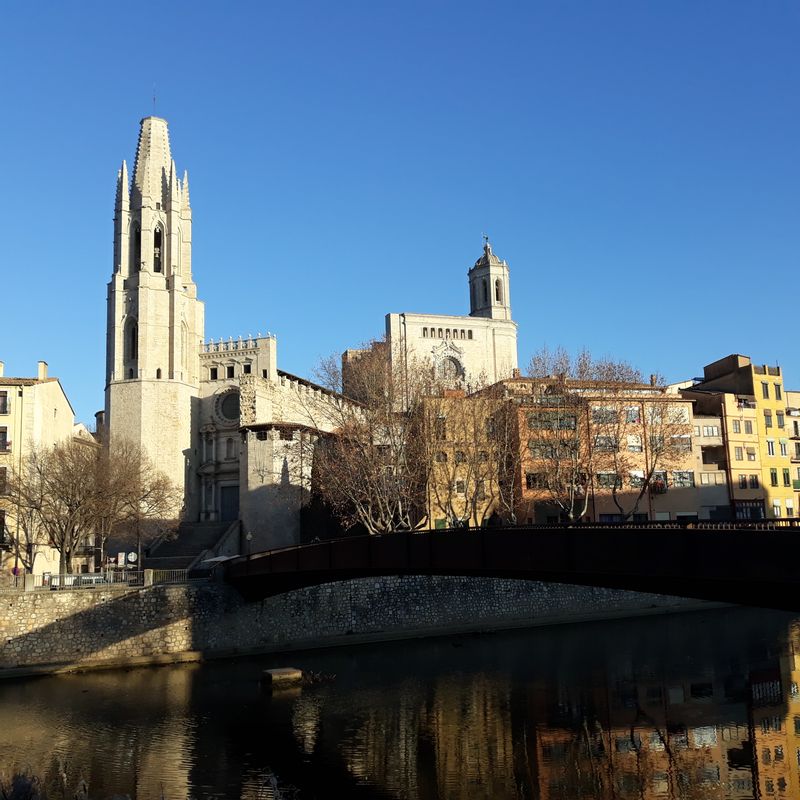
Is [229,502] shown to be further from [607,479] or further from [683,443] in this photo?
[683,443]

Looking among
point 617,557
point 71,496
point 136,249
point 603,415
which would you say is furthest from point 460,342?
point 617,557

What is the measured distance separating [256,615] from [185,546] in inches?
684

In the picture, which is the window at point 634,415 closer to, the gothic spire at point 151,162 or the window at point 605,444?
the window at point 605,444

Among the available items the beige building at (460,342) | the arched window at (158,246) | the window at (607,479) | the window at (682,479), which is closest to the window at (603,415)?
the window at (607,479)

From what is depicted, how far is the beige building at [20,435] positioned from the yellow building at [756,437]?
46695 millimetres

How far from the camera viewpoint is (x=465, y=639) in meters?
48.8

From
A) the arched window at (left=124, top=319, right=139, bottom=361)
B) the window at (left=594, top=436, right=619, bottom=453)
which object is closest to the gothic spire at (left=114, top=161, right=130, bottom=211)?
the arched window at (left=124, top=319, right=139, bottom=361)

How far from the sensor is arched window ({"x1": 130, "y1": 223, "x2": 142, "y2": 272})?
7575 centimetres

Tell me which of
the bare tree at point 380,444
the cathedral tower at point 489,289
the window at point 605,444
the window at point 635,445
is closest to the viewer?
the bare tree at point 380,444

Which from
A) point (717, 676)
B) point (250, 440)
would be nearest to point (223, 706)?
point (717, 676)

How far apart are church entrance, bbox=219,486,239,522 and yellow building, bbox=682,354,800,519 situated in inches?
1488

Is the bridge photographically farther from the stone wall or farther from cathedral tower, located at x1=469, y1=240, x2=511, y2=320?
cathedral tower, located at x1=469, y1=240, x2=511, y2=320

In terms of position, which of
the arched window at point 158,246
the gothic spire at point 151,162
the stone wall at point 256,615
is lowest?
the stone wall at point 256,615

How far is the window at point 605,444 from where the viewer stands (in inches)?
1973
